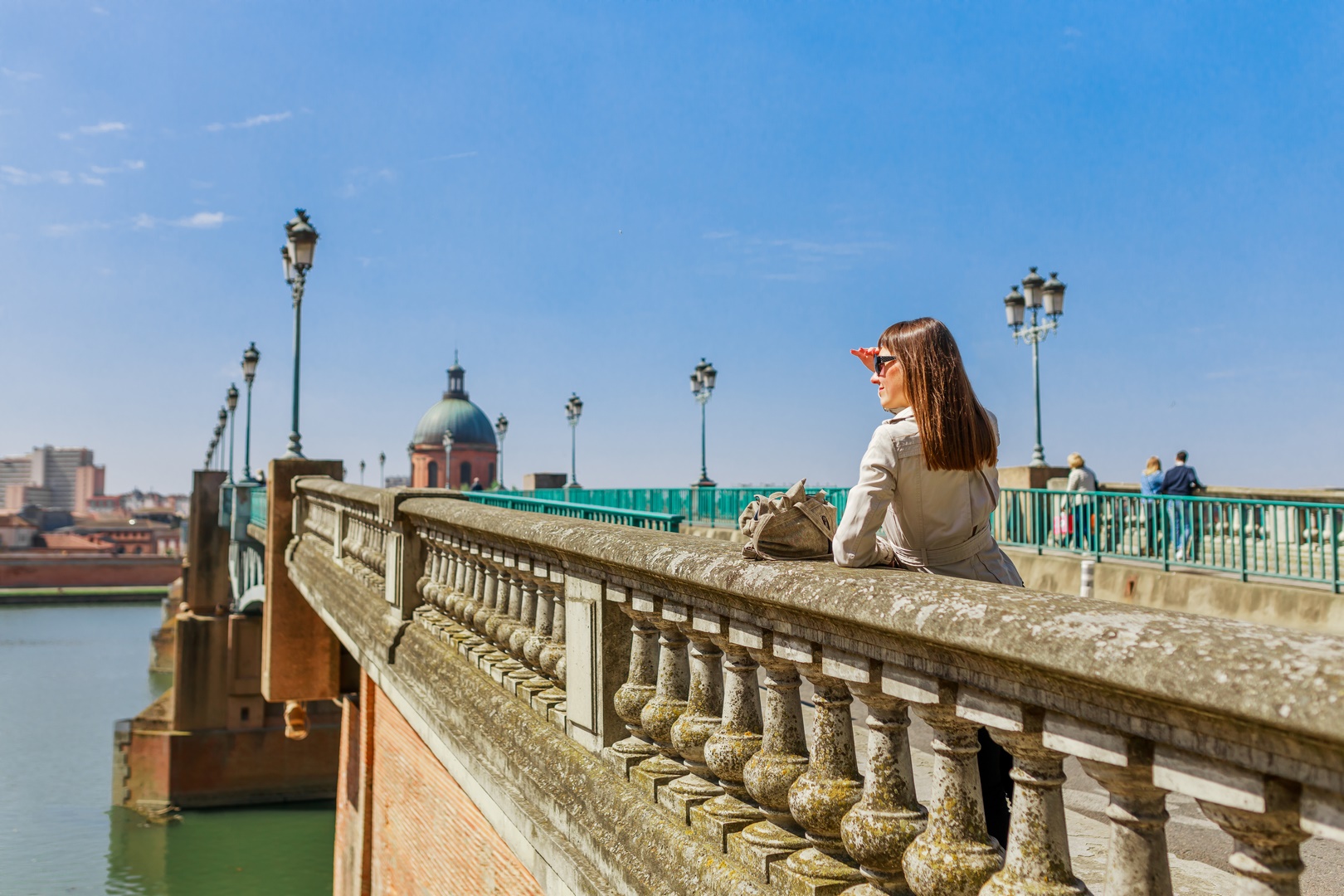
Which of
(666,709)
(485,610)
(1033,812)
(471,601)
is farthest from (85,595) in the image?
(1033,812)

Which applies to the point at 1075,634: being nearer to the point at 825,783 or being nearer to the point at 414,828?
the point at 825,783

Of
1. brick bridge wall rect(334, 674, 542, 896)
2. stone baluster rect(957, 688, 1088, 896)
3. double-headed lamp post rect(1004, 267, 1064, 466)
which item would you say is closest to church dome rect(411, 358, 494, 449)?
double-headed lamp post rect(1004, 267, 1064, 466)

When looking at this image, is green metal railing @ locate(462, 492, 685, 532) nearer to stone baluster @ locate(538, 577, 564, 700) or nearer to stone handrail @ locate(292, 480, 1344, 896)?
stone baluster @ locate(538, 577, 564, 700)

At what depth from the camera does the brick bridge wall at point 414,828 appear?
207 inches

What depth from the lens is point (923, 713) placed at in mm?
2020

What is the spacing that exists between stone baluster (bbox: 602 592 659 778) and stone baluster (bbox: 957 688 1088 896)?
67.8 inches

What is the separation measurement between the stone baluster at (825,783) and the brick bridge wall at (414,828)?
236 centimetres

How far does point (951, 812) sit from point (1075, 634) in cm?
59

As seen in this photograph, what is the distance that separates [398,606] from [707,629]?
464cm

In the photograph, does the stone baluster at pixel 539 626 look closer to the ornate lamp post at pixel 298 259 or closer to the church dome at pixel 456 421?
the ornate lamp post at pixel 298 259

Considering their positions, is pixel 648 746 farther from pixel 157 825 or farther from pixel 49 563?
pixel 49 563

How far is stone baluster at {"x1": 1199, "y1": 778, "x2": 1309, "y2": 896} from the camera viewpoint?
1344mm

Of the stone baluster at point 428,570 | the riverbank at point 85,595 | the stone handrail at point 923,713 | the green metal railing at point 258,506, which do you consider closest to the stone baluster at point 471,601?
the stone baluster at point 428,570

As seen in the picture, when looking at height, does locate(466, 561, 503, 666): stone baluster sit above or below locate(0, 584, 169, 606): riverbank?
above
